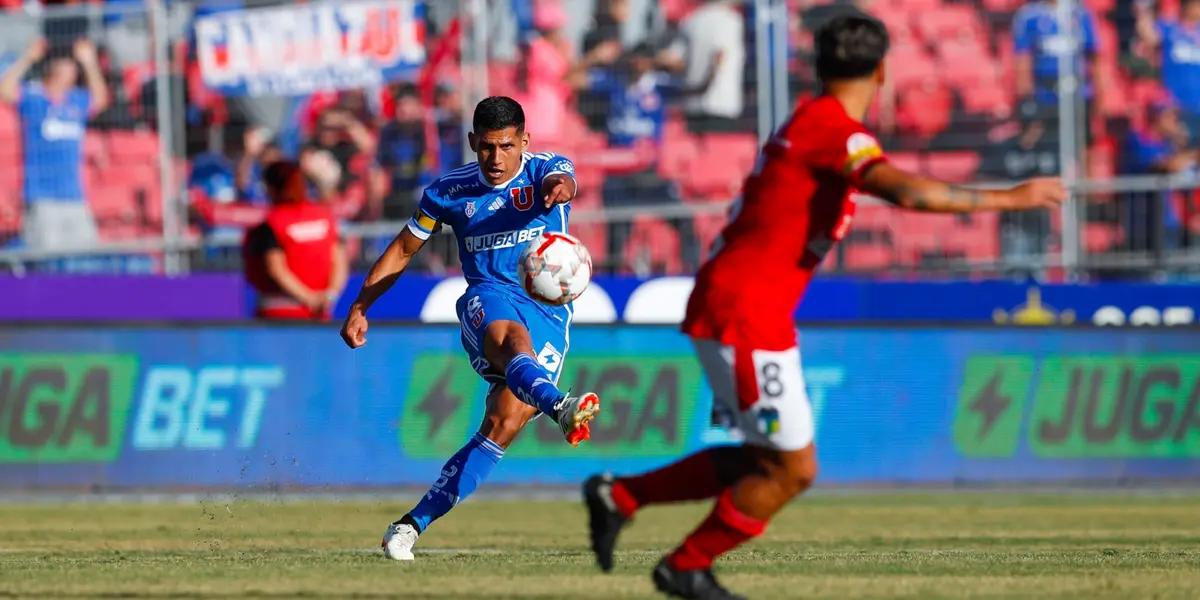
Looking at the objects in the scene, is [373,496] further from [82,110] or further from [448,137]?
[82,110]

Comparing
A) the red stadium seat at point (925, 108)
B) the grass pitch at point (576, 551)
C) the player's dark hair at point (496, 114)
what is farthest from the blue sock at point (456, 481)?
the red stadium seat at point (925, 108)

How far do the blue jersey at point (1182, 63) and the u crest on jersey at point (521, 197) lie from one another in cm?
1198

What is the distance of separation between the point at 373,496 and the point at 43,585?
287 inches

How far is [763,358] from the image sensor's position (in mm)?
6258

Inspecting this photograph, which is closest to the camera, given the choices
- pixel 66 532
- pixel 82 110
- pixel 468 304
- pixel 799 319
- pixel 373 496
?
pixel 468 304

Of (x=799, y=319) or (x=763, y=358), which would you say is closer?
(x=763, y=358)

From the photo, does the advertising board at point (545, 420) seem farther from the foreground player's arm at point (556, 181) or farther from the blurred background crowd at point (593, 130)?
the foreground player's arm at point (556, 181)

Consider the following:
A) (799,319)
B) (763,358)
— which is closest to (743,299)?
(763,358)

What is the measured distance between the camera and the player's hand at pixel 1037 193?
237 inches

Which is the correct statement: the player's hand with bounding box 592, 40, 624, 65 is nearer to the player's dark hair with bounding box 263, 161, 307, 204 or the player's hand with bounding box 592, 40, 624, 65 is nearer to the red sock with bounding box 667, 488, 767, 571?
the player's dark hair with bounding box 263, 161, 307, 204

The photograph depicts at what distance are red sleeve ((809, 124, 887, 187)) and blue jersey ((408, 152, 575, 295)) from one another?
2.81 meters

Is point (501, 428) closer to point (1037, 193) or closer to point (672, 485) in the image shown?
point (672, 485)

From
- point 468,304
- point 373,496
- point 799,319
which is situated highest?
point 468,304

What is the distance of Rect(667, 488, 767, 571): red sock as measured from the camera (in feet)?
20.8
